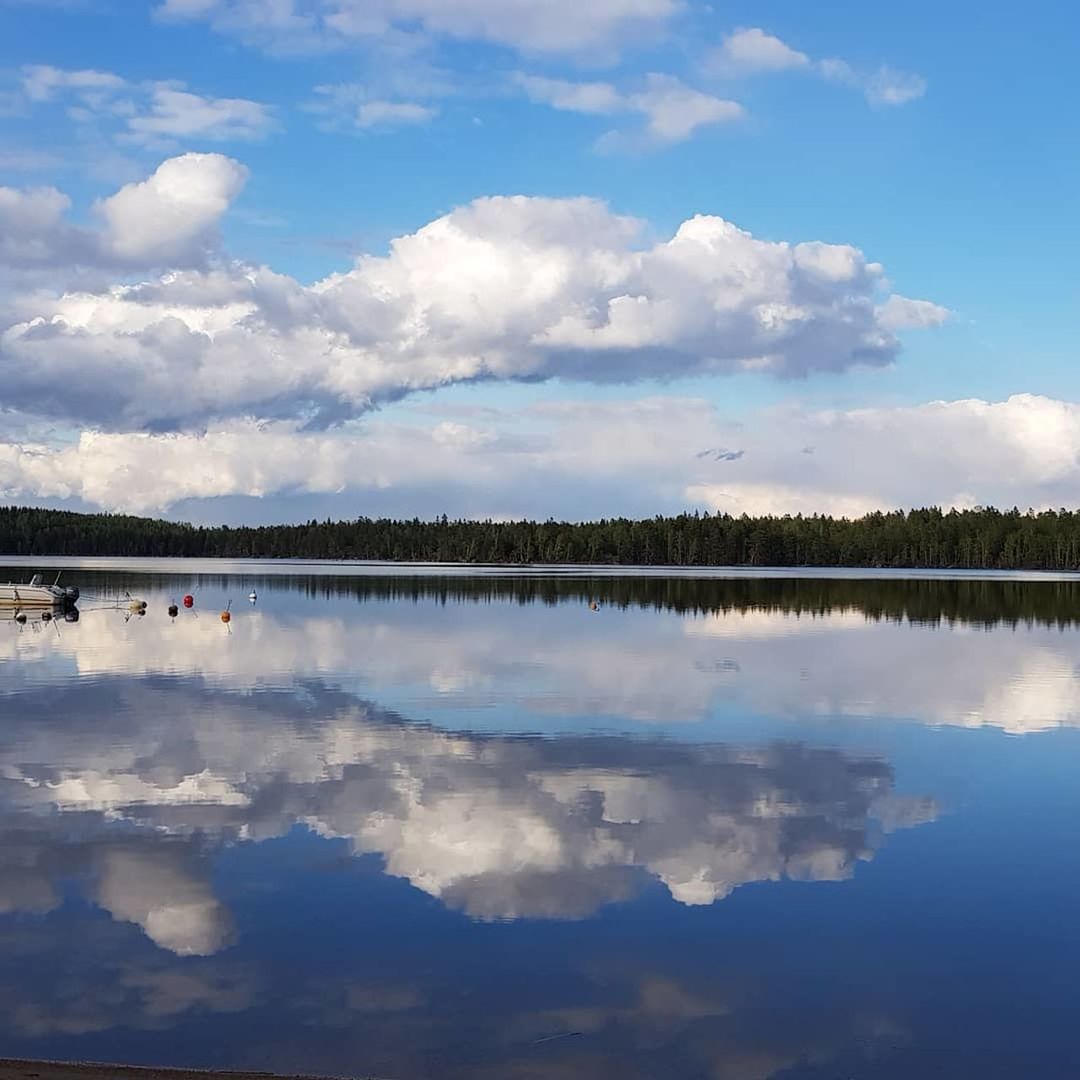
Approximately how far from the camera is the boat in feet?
234

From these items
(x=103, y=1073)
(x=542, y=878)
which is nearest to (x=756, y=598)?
(x=542, y=878)

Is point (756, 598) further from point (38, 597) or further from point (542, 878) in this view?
point (542, 878)

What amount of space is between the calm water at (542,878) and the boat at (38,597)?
3824cm

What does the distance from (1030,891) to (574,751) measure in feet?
35.9

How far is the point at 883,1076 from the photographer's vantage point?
10.0 m

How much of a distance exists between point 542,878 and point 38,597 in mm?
63461

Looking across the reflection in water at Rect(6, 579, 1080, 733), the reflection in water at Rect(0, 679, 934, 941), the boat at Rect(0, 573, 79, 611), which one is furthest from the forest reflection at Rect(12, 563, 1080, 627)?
the reflection in water at Rect(0, 679, 934, 941)

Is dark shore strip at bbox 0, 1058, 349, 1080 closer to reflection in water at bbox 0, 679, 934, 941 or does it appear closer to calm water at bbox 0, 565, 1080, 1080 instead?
calm water at bbox 0, 565, 1080, 1080

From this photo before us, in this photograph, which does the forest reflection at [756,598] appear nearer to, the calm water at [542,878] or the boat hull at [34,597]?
the boat hull at [34,597]

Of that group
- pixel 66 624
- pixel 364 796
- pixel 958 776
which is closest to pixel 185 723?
pixel 364 796

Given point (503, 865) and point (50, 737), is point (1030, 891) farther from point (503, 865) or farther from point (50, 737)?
point (50, 737)

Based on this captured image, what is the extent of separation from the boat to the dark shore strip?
65567mm

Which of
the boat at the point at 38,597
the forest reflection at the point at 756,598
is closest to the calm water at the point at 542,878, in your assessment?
the boat at the point at 38,597

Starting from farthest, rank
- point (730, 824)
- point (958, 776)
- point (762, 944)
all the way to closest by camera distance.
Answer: point (958, 776) < point (730, 824) < point (762, 944)
